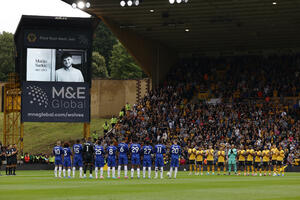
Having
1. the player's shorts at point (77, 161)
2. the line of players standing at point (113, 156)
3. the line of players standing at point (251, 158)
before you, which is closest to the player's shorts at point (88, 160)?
Result: the line of players standing at point (113, 156)

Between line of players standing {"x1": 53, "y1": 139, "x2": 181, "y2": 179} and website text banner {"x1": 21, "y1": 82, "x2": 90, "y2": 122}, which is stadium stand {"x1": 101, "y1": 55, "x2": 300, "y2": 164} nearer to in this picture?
website text banner {"x1": 21, "y1": 82, "x2": 90, "y2": 122}

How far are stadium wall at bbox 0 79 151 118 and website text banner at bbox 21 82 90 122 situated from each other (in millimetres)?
24372

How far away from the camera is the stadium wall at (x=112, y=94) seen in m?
71.8

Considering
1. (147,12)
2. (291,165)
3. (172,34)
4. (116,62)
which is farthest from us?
(116,62)

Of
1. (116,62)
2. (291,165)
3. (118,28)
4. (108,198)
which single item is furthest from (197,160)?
(116,62)

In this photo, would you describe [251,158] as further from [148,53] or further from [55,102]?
[148,53]

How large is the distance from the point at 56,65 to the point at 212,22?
13.5 metres

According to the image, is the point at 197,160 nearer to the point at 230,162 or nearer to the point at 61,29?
the point at 230,162

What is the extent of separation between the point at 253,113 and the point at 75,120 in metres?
15.4

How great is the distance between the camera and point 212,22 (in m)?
51.5

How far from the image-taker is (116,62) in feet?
354

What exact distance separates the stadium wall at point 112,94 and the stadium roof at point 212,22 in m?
11.8

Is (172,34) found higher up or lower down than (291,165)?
higher up

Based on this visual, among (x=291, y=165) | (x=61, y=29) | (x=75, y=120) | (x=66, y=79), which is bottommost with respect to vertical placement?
(x=291, y=165)
